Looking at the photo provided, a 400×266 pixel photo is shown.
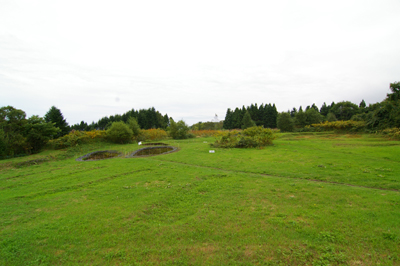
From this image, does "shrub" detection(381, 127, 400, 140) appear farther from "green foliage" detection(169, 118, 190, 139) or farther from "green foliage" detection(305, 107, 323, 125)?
"green foliage" detection(169, 118, 190, 139)

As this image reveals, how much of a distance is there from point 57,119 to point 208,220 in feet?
111

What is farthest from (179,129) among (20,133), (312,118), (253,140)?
(312,118)

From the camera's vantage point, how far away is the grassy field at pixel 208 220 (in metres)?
3.49

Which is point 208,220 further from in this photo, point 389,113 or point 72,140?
point 389,113

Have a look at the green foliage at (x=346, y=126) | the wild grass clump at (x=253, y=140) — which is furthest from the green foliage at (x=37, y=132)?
the green foliage at (x=346, y=126)

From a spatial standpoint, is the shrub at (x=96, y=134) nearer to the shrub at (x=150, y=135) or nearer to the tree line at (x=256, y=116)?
the shrub at (x=150, y=135)

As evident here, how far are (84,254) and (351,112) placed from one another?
60377mm

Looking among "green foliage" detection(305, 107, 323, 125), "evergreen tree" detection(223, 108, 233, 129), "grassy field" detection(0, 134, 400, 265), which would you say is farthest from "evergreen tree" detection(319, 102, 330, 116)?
"grassy field" detection(0, 134, 400, 265)

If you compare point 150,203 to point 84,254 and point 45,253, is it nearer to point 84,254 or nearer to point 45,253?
point 84,254

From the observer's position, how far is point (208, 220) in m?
4.73

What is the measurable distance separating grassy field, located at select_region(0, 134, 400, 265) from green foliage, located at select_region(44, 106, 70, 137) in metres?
24.9

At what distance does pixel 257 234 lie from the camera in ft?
13.3

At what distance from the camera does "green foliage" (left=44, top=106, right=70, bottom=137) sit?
2852cm

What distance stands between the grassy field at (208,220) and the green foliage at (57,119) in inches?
981
